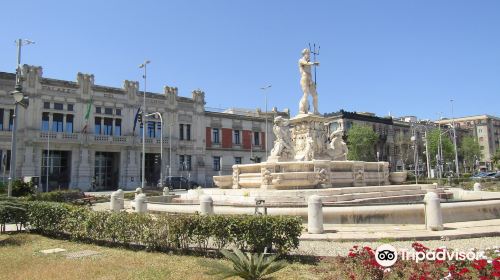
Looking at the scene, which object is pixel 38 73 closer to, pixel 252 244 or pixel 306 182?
pixel 306 182

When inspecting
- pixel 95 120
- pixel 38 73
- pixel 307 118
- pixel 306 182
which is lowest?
pixel 306 182

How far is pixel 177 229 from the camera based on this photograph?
9930 mm

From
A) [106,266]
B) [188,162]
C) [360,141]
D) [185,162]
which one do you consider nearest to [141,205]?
[106,266]

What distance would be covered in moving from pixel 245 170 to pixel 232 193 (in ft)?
9.67

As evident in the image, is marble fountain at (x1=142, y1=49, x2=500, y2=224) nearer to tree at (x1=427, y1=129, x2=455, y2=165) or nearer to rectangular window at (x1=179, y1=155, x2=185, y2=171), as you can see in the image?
rectangular window at (x1=179, y1=155, x2=185, y2=171)

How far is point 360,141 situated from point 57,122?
49389 millimetres

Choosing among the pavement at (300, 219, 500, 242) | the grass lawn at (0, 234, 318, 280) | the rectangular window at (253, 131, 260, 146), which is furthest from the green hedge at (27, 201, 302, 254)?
the rectangular window at (253, 131, 260, 146)

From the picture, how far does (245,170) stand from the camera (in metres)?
22.0

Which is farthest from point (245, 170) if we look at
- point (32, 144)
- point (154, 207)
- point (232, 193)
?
point (32, 144)

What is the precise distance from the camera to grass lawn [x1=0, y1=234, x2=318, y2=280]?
307 inches

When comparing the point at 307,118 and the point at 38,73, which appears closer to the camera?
the point at 307,118

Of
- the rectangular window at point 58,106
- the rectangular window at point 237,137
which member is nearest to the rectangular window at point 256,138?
the rectangular window at point 237,137

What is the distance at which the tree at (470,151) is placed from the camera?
8788cm

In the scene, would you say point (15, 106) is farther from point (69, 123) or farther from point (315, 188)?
point (69, 123)
